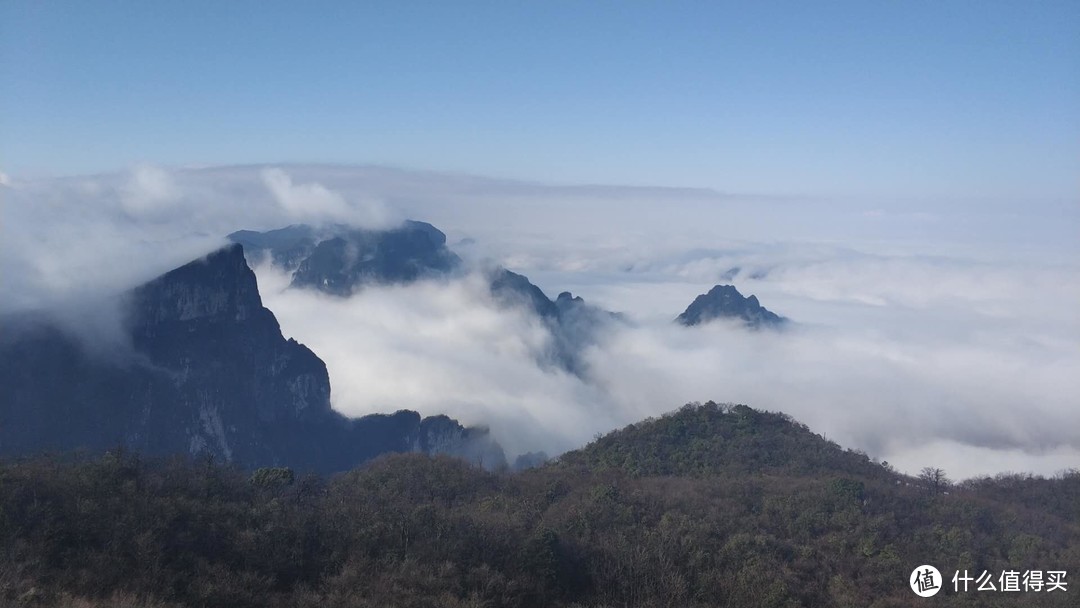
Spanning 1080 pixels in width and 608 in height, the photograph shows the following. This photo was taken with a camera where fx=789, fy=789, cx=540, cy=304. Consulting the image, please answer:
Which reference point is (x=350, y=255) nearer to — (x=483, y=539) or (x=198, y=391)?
(x=198, y=391)

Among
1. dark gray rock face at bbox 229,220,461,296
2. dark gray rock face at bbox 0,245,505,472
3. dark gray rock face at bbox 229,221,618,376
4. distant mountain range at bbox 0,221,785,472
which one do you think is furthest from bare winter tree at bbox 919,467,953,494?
dark gray rock face at bbox 229,220,461,296

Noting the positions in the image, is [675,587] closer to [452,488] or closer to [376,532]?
[376,532]

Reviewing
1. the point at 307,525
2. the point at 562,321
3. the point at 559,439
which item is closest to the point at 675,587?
the point at 307,525

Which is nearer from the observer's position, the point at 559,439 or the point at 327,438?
the point at 327,438

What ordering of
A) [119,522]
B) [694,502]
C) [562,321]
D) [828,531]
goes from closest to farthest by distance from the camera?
[119,522] < [828,531] < [694,502] < [562,321]

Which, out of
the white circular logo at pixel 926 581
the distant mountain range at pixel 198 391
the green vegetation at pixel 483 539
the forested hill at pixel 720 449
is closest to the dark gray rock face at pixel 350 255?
the distant mountain range at pixel 198 391

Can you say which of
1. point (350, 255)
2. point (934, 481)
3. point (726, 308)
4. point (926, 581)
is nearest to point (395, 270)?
point (350, 255)
